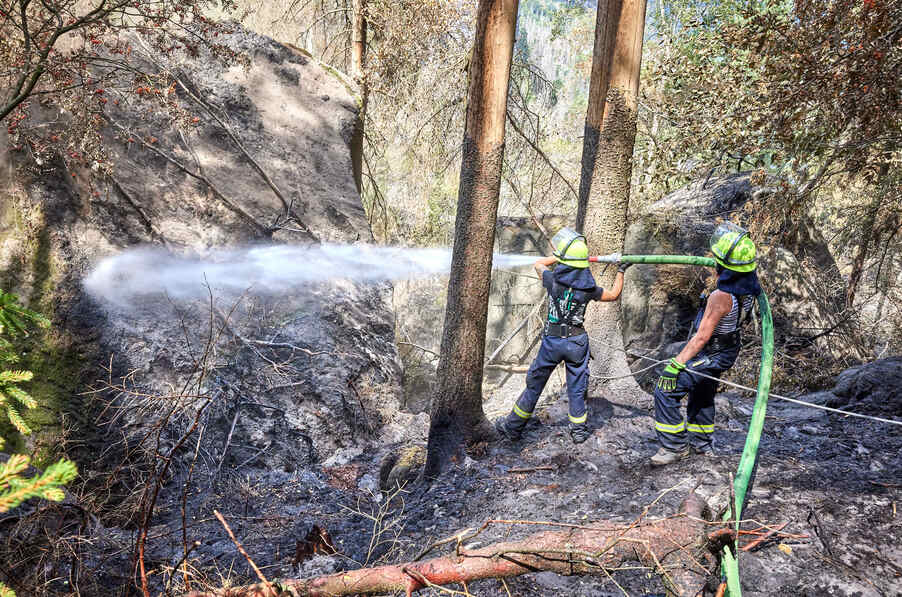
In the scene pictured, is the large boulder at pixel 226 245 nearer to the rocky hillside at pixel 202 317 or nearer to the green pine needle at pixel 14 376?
the rocky hillside at pixel 202 317

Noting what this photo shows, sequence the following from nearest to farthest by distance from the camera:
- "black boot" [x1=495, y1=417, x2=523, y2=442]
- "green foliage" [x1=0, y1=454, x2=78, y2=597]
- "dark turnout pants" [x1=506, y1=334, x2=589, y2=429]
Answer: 1. "green foliage" [x1=0, y1=454, x2=78, y2=597]
2. "dark turnout pants" [x1=506, y1=334, x2=589, y2=429]
3. "black boot" [x1=495, y1=417, x2=523, y2=442]

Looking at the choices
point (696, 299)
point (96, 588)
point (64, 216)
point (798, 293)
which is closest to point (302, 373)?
point (64, 216)

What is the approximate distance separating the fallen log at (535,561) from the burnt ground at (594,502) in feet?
1.83

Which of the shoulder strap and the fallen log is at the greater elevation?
the shoulder strap

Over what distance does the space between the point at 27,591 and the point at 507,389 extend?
7.98 metres

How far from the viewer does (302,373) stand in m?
6.49

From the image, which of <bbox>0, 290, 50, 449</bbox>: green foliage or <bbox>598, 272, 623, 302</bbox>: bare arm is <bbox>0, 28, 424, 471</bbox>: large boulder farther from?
<bbox>598, 272, 623, 302</bbox>: bare arm

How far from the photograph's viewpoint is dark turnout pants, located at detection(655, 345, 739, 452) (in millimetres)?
4051

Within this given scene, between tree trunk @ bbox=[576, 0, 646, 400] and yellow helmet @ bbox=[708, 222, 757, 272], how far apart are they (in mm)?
1749

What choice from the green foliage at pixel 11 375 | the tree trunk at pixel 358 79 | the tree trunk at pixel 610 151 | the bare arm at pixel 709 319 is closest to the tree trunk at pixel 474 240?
the tree trunk at pixel 610 151

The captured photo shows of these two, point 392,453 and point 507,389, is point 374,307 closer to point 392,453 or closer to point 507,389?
point 392,453

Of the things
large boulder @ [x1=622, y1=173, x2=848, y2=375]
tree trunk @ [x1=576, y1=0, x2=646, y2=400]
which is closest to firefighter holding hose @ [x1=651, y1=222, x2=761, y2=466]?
tree trunk @ [x1=576, y1=0, x2=646, y2=400]

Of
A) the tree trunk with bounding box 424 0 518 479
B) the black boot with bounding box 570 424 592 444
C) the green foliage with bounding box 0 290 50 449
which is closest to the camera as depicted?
the green foliage with bounding box 0 290 50 449

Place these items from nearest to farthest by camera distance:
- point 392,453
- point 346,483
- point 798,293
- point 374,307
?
point 346,483 → point 392,453 → point 374,307 → point 798,293
